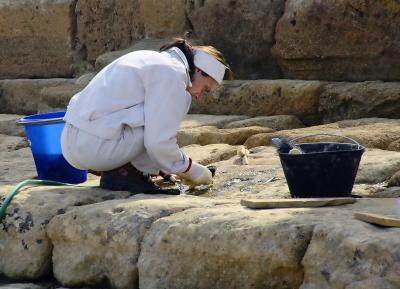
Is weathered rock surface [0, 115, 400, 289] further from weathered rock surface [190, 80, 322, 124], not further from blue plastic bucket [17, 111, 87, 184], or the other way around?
weathered rock surface [190, 80, 322, 124]

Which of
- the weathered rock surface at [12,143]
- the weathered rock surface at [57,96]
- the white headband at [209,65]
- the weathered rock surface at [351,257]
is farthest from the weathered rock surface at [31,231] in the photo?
the weathered rock surface at [57,96]

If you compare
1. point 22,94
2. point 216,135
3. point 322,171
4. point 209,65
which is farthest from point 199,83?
point 22,94

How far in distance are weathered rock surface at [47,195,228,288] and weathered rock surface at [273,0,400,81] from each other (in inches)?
114

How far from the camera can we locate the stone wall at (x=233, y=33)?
20.8 ft

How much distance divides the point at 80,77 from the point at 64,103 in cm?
58

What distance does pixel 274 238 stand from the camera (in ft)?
10.3

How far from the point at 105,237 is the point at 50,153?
1.22 metres

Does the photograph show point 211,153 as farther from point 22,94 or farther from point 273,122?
point 22,94

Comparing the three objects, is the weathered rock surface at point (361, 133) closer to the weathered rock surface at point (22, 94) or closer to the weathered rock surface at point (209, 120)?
the weathered rock surface at point (209, 120)

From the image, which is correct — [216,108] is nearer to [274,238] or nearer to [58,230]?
[58,230]

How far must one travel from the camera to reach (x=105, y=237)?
11.9 feet

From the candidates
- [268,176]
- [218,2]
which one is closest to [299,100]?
[218,2]

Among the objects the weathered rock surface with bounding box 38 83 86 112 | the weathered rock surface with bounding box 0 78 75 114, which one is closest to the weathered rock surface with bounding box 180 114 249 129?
the weathered rock surface with bounding box 38 83 86 112

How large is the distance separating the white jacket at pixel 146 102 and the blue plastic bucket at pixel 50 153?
1.72 feet
